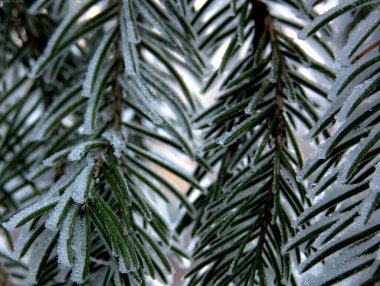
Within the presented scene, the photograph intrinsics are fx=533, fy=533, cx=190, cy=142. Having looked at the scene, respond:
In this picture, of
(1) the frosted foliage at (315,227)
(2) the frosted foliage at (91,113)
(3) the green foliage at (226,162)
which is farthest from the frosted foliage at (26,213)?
(1) the frosted foliage at (315,227)

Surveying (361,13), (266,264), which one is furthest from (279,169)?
(361,13)

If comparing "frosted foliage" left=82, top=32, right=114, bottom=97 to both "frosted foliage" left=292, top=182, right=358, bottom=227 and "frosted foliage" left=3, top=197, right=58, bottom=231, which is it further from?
"frosted foliage" left=292, top=182, right=358, bottom=227

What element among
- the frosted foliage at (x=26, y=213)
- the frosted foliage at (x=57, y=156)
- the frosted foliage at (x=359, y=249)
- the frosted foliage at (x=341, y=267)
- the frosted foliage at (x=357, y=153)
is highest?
the frosted foliage at (x=57, y=156)

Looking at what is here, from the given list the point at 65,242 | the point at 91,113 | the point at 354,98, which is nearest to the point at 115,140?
the point at 91,113

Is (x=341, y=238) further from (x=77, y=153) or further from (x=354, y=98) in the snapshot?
(x=77, y=153)

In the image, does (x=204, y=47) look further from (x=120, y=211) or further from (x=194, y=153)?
(x=120, y=211)

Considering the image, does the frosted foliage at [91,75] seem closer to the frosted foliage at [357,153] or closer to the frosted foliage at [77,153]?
the frosted foliage at [77,153]
